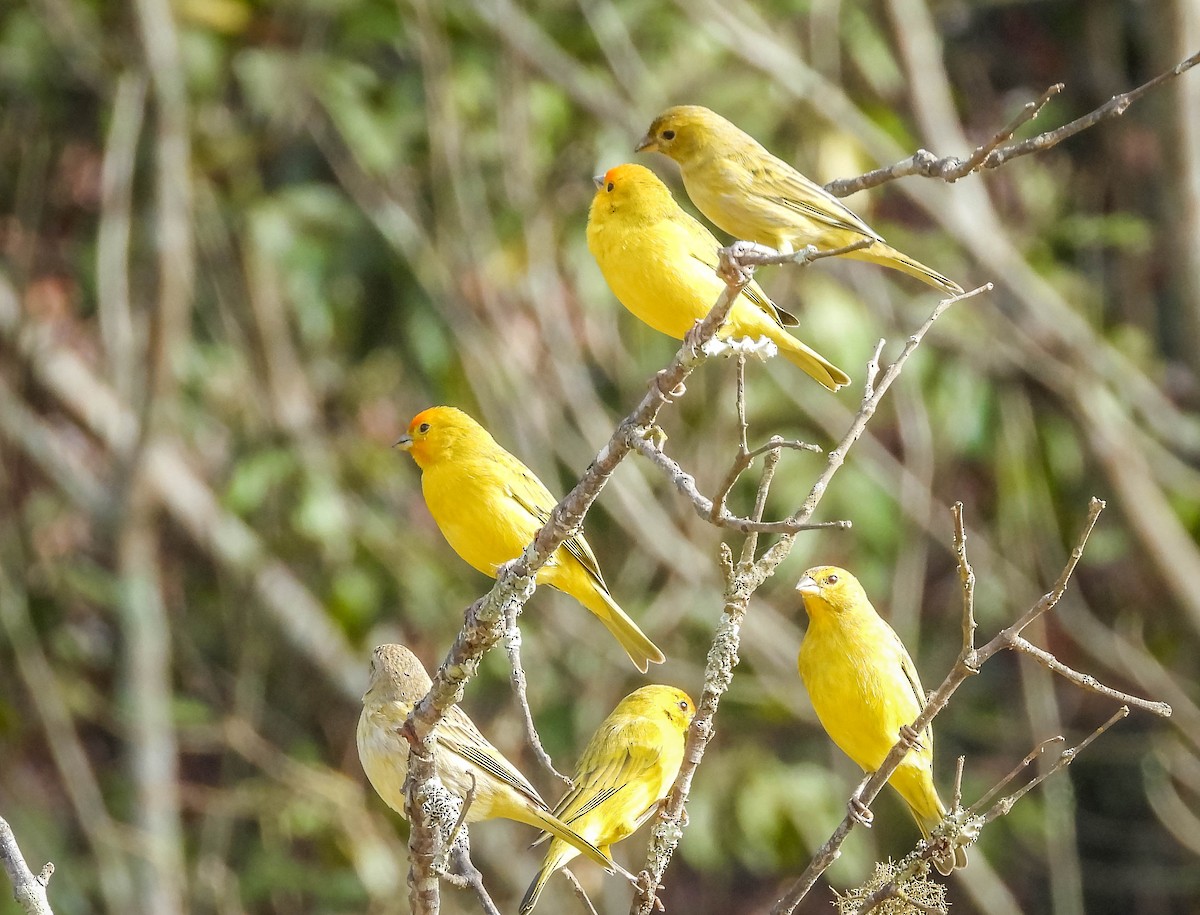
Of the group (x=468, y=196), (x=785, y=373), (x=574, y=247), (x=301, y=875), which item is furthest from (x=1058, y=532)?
(x=301, y=875)

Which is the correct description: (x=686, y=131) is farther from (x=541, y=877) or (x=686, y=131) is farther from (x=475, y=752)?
(x=541, y=877)

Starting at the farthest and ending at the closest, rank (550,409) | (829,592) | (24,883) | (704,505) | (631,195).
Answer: (550,409)
(829,592)
(631,195)
(24,883)
(704,505)

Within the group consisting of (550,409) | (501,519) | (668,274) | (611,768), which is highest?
(550,409)

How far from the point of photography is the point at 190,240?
34.1 feet

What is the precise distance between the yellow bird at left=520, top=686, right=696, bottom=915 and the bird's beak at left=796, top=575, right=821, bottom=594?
24.1 inches

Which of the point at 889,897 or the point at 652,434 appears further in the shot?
the point at 652,434

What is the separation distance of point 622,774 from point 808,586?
77 centimetres

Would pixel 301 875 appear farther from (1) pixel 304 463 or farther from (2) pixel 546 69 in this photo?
(2) pixel 546 69

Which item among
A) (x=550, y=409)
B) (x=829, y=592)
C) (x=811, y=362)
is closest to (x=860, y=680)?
(x=829, y=592)

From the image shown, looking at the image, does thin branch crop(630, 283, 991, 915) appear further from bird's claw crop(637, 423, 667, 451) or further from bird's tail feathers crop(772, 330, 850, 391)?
bird's tail feathers crop(772, 330, 850, 391)

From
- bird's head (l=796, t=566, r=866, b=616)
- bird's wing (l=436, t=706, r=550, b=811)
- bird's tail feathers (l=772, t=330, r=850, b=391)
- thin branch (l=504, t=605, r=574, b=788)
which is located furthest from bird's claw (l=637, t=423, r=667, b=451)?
bird's head (l=796, t=566, r=866, b=616)

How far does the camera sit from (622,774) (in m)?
4.83

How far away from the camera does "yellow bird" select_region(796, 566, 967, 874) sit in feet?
15.1

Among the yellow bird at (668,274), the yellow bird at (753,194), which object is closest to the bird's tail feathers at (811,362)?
the yellow bird at (668,274)
